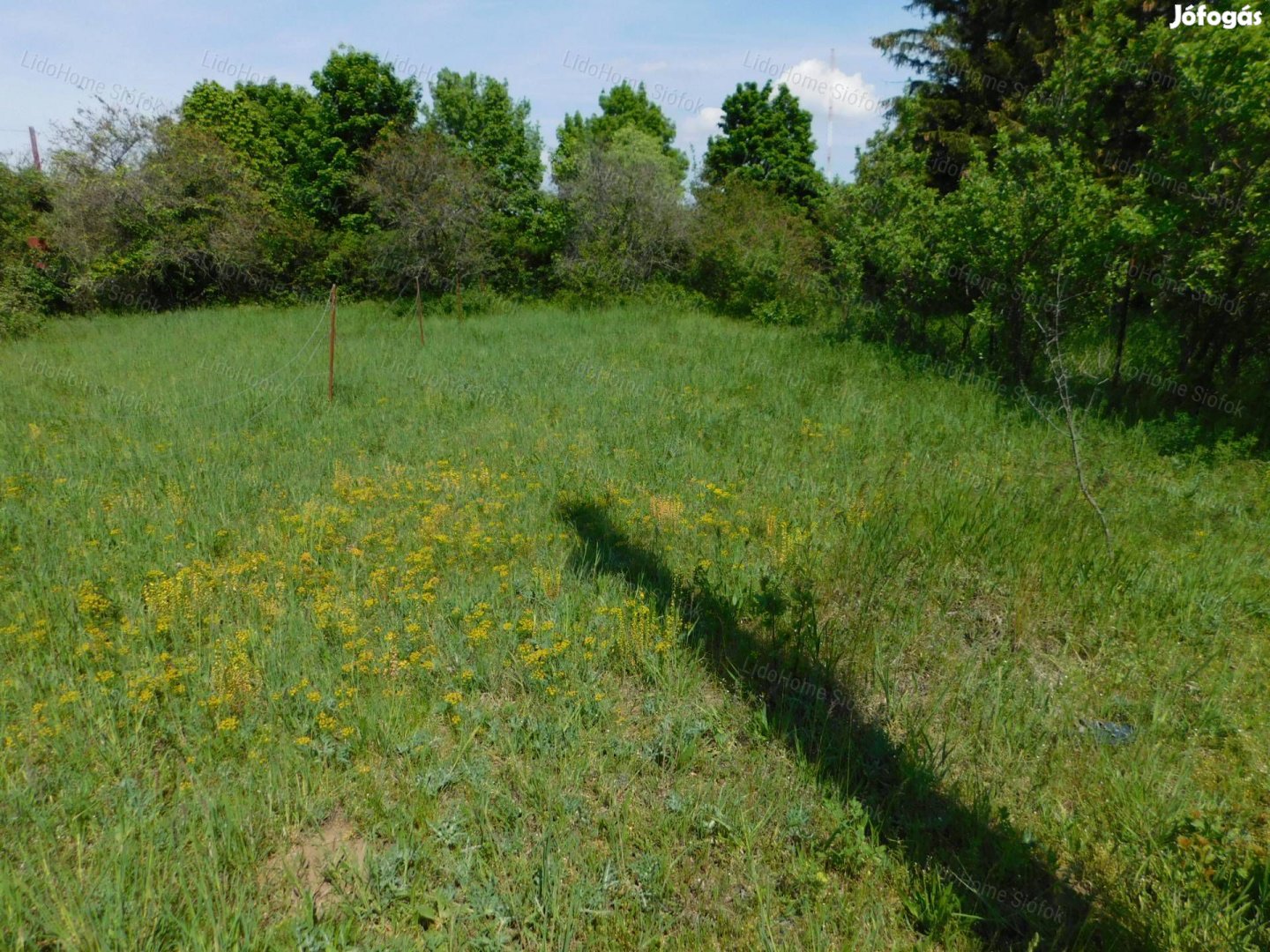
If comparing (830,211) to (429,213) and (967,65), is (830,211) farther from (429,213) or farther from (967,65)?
(429,213)

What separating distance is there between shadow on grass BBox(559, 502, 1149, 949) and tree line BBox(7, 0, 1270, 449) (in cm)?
409

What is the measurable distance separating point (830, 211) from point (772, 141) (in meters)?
22.6

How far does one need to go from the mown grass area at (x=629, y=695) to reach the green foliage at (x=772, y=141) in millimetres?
29228

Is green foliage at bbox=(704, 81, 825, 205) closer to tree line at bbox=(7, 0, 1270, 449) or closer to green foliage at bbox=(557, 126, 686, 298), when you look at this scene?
tree line at bbox=(7, 0, 1270, 449)

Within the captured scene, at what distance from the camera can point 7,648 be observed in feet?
11.6

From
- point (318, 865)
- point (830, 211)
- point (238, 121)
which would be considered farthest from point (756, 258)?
point (238, 121)

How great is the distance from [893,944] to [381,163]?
19284 mm

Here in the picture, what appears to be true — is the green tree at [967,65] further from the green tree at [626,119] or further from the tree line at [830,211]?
the green tree at [626,119]

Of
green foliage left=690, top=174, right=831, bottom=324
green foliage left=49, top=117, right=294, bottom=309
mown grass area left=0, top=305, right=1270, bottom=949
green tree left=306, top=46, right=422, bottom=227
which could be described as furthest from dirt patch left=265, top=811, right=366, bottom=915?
green tree left=306, top=46, right=422, bottom=227

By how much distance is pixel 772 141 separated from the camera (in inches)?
1288

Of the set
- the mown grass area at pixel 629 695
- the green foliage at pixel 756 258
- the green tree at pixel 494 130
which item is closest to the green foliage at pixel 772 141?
the green tree at pixel 494 130

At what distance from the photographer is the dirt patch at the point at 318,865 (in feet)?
7.77

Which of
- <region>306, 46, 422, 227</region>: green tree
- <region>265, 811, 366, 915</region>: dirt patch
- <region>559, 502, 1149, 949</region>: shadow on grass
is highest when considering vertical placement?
<region>306, 46, 422, 227</region>: green tree

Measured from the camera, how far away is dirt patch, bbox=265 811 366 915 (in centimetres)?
237
